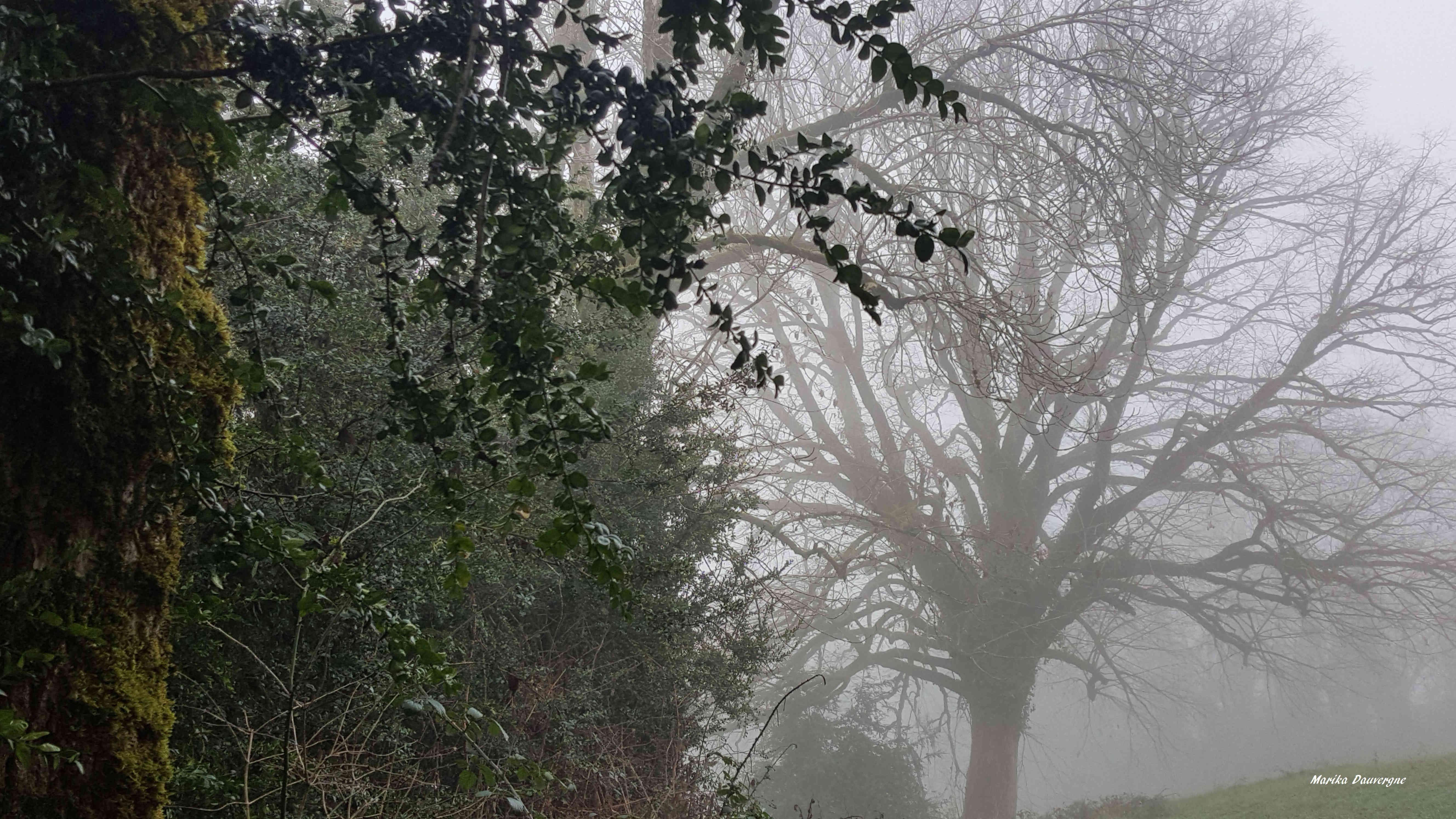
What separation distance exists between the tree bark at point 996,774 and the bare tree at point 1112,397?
36 mm

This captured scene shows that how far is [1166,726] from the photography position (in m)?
30.4

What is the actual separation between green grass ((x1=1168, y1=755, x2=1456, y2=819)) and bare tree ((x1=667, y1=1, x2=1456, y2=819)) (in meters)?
2.03

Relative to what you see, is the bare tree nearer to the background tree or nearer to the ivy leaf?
the background tree

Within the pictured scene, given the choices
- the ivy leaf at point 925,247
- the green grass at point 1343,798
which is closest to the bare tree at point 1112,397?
the green grass at point 1343,798

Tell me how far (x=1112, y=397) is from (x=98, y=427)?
37.4 ft

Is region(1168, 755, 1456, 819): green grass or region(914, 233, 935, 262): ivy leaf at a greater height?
region(914, 233, 935, 262): ivy leaf

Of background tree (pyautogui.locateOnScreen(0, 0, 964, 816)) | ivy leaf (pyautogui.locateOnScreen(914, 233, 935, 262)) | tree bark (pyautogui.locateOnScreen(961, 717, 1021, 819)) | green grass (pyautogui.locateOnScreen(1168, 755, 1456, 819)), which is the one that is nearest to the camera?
ivy leaf (pyautogui.locateOnScreen(914, 233, 935, 262))

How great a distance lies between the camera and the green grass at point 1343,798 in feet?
34.5

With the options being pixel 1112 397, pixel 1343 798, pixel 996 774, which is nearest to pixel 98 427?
pixel 1112 397

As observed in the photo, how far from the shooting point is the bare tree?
895 centimetres

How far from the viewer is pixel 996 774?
41.7 feet
